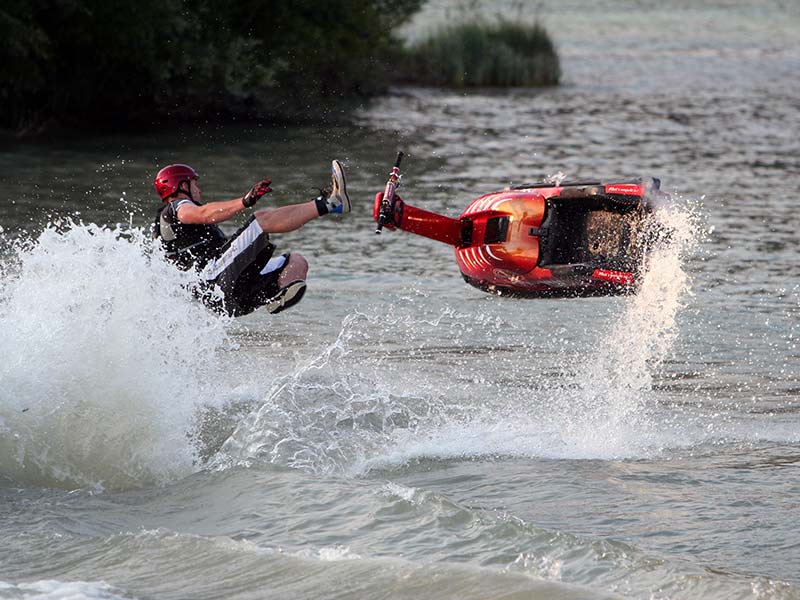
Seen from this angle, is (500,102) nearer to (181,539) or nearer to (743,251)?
(743,251)

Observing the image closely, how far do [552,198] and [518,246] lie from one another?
20.0 inches

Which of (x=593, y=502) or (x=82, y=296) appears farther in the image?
(x=82, y=296)

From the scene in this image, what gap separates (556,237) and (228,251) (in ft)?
9.48

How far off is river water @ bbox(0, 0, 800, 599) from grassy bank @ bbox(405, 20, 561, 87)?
1728 centimetres

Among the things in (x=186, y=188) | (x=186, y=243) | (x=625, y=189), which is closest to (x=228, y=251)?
(x=186, y=243)

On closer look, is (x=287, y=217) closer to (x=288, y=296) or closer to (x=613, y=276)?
(x=288, y=296)

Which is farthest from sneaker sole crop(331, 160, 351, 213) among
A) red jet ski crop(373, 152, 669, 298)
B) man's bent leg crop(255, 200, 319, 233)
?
red jet ski crop(373, 152, 669, 298)

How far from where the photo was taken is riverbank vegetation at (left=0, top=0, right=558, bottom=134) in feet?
78.6

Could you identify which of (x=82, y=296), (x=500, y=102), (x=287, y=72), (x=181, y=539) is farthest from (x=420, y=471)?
(x=500, y=102)

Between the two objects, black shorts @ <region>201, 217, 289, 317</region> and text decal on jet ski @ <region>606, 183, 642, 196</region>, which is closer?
black shorts @ <region>201, 217, 289, 317</region>

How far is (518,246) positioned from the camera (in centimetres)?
1191

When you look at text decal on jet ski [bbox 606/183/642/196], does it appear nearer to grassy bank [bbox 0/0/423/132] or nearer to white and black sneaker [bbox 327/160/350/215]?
white and black sneaker [bbox 327/160/350/215]

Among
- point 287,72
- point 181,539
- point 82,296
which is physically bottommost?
point 181,539

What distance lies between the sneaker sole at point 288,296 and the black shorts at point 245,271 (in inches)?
2.1
